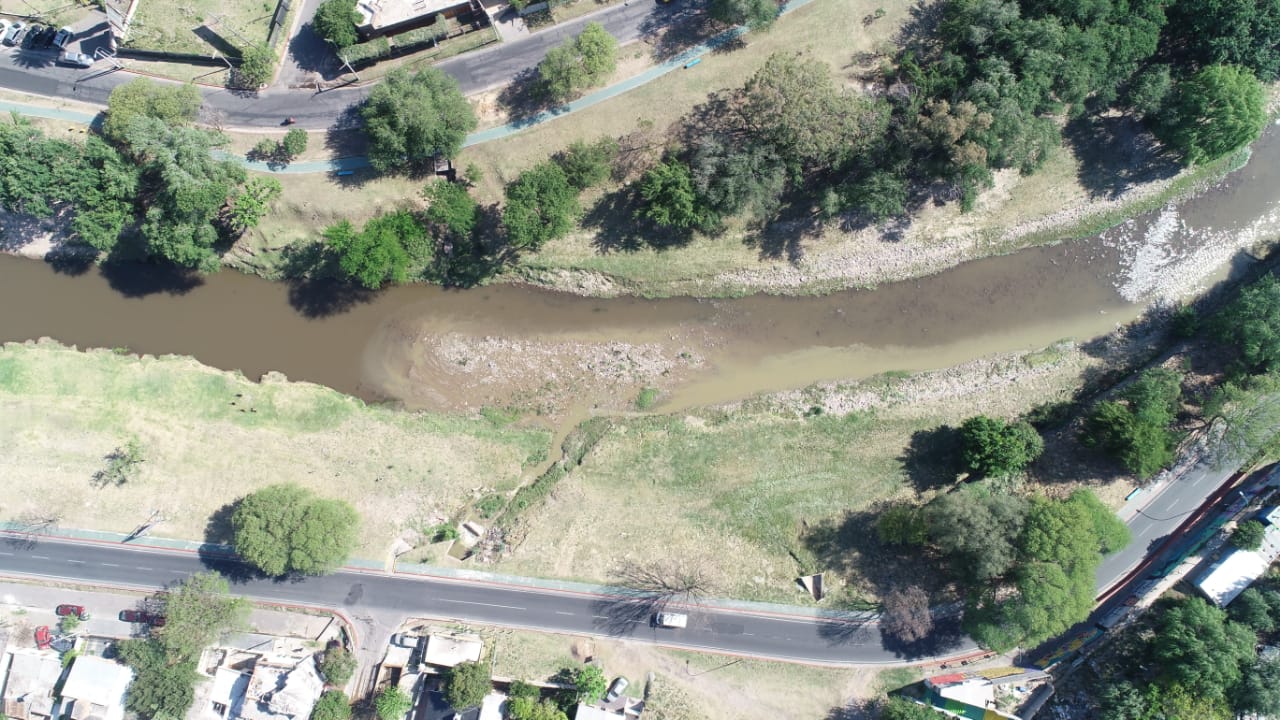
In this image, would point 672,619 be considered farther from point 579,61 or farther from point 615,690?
point 579,61

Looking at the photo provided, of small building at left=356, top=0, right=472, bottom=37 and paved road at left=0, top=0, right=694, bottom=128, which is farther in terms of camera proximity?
paved road at left=0, top=0, right=694, bottom=128

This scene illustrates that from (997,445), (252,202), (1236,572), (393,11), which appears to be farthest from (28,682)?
(1236,572)

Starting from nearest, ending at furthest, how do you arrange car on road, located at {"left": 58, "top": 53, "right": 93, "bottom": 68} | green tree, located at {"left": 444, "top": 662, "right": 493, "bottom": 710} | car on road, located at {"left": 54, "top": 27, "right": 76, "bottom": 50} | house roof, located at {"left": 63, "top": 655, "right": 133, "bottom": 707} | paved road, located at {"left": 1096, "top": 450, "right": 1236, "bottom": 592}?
green tree, located at {"left": 444, "top": 662, "right": 493, "bottom": 710}
house roof, located at {"left": 63, "top": 655, "right": 133, "bottom": 707}
paved road, located at {"left": 1096, "top": 450, "right": 1236, "bottom": 592}
car on road, located at {"left": 58, "top": 53, "right": 93, "bottom": 68}
car on road, located at {"left": 54, "top": 27, "right": 76, "bottom": 50}

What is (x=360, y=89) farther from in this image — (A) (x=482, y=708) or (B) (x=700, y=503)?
(A) (x=482, y=708)

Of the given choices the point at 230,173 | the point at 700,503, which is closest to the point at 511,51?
the point at 230,173

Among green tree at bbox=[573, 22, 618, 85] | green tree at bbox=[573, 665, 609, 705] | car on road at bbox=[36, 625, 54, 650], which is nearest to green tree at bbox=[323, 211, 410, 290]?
green tree at bbox=[573, 22, 618, 85]

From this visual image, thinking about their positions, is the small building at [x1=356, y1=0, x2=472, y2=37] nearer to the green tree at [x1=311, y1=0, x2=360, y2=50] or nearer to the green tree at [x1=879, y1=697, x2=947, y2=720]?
the green tree at [x1=311, y1=0, x2=360, y2=50]
